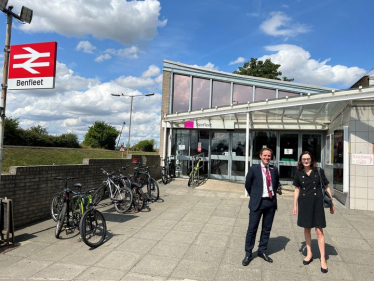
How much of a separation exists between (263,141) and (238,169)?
66.6 inches

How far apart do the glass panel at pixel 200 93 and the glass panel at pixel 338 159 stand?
6294mm

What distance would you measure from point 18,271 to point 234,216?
4.63 metres

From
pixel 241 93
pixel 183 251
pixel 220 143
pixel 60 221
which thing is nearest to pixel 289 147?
pixel 220 143

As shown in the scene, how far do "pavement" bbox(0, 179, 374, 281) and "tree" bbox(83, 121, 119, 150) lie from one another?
68.6 m

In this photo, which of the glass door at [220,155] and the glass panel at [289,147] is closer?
the glass panel at [289,147]

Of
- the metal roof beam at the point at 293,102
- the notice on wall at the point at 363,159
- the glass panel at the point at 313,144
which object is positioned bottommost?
the notice on wall at the point at 363,159

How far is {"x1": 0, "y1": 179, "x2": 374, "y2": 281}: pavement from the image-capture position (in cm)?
371

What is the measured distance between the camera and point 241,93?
44.3 ft

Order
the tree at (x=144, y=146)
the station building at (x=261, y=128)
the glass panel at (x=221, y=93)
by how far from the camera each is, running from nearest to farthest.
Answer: the station building at (x=261, y=128), the glass panel at (x=221, y=93), the tree at (x=144, y=146)

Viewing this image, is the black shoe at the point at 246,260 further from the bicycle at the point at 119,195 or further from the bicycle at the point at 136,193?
the bicycle at the point at 136,193

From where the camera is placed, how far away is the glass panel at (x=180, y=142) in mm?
13812

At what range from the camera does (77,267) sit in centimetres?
385

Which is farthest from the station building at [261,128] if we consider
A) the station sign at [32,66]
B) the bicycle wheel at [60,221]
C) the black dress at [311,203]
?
the station sign at [32,66]

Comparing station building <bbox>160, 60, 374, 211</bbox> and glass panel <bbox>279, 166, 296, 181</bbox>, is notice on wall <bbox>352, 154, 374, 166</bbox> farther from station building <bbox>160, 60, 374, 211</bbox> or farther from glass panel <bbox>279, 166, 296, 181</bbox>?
glass panel <bbox>279, 166, 296, 181</bbox>
